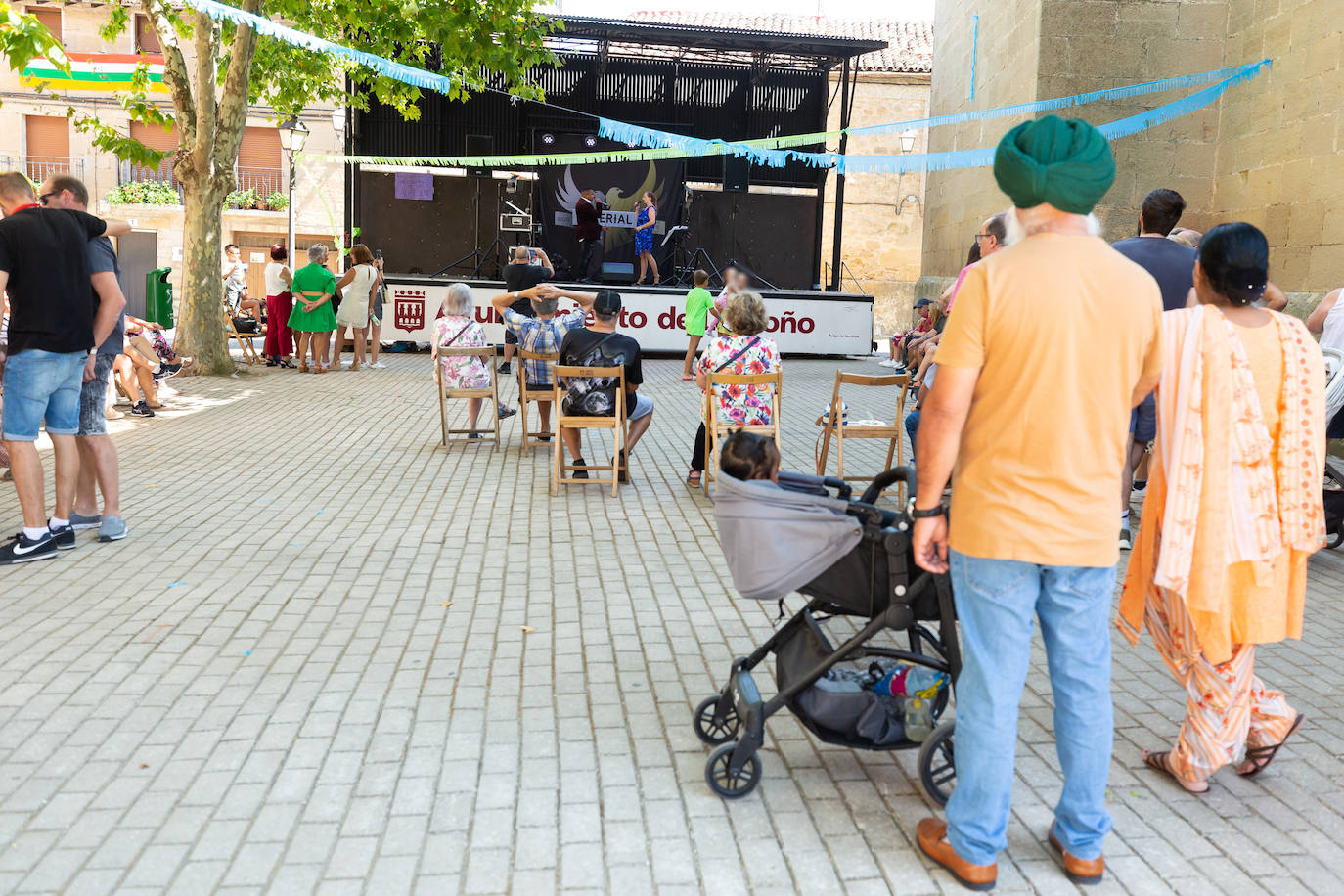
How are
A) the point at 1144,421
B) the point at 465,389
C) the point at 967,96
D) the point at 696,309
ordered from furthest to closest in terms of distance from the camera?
the point at 696,309, the point at 967,96, the point at 465,389, the point at 1144,421

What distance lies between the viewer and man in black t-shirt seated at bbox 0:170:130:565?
5.46m

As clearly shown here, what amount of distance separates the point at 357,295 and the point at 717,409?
9107 millimetres

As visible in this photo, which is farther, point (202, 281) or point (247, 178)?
point (247, 178)

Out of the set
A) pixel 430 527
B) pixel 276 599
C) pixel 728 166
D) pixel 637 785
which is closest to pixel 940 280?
pixel 728 166

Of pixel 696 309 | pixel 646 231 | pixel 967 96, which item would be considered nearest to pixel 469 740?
pixel 696 309

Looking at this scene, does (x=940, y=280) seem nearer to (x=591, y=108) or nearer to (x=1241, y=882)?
(x=591, y=108)

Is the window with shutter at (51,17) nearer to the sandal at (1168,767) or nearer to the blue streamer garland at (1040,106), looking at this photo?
the blue streamer garland at (1040,106)

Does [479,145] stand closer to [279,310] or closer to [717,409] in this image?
[279,310]

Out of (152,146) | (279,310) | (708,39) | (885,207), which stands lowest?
(279,310)

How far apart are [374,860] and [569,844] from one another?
49cm

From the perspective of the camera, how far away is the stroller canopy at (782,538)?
306 cm

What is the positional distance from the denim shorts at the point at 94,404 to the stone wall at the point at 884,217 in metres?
26.1

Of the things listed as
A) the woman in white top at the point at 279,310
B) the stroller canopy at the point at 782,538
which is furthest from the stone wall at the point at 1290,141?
the woman in white top at the point at 279,310

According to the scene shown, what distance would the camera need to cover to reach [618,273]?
1973 centimetres
